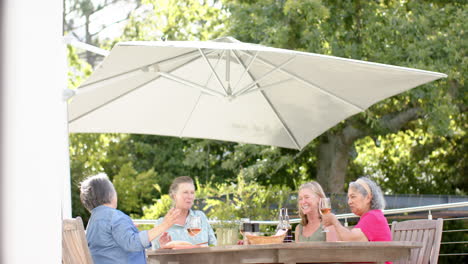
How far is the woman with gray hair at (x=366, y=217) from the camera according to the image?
10.1 feet

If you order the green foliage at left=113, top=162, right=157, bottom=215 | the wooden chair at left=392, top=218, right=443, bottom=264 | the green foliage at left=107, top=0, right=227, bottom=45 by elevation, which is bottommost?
the wooden chair at left=392, top=218, right=443, bottom=264

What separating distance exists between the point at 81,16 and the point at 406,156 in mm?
12457

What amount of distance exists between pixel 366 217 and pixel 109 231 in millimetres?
1254

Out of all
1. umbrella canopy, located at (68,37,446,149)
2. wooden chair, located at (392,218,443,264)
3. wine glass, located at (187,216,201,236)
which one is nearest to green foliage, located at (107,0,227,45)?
umbrella canopy, located at (68,37,446,149)

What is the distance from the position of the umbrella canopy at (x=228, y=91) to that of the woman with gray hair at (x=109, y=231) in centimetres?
105

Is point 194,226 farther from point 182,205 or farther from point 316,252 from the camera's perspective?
point 182,205

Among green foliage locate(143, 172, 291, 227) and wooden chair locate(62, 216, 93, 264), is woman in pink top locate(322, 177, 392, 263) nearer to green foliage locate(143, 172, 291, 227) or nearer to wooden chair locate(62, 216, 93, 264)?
wooden chair locate(62, 216, 93, 264)

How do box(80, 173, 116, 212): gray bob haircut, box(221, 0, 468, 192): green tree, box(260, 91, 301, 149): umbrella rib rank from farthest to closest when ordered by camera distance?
box(221, 0, 468, 192): green tree
box(260, 91, 301, 149): umbrella rib
box(80, 173, 116, 212): gray bob haircut

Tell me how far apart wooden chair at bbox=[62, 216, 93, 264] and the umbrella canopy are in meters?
1.53

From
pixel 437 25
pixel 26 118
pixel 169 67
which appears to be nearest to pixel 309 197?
pixel 169 67

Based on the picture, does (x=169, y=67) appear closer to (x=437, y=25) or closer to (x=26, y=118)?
(x=26, y=118)

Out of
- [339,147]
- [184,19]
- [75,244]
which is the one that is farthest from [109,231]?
[184,19]

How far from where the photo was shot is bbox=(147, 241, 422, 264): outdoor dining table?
2557mm

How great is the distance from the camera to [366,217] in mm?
3479
